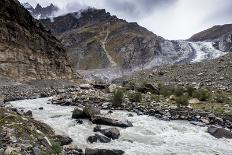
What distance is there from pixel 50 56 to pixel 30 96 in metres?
39.1

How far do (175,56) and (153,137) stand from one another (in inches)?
6389

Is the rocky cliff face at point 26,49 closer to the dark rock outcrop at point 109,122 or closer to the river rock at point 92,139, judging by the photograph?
the dark rock outcrop at point 109,122

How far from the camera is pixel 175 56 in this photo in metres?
181

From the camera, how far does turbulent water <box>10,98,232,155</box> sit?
18469mm

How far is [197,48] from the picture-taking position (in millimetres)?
185375

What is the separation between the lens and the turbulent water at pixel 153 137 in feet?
60.6

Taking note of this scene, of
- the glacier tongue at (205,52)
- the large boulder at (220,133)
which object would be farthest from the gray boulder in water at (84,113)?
the glacier tongue at (205,52)

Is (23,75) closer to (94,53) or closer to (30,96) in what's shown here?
(30,96)

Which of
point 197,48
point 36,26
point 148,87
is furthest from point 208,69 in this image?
point 197,48

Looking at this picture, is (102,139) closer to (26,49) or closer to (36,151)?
(36,151)

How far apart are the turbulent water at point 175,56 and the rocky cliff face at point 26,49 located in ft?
228

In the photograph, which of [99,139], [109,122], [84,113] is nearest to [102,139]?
[99,139]

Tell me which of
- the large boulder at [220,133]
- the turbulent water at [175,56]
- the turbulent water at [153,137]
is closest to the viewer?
the turbulent water at [153,137]

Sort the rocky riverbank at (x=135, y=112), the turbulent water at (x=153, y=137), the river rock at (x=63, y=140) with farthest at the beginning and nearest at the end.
A: the rocky riverbank at (x=135, y=112)
the turbulent water at (x=153, y=137)
the river rock at (x=63, y=140)
